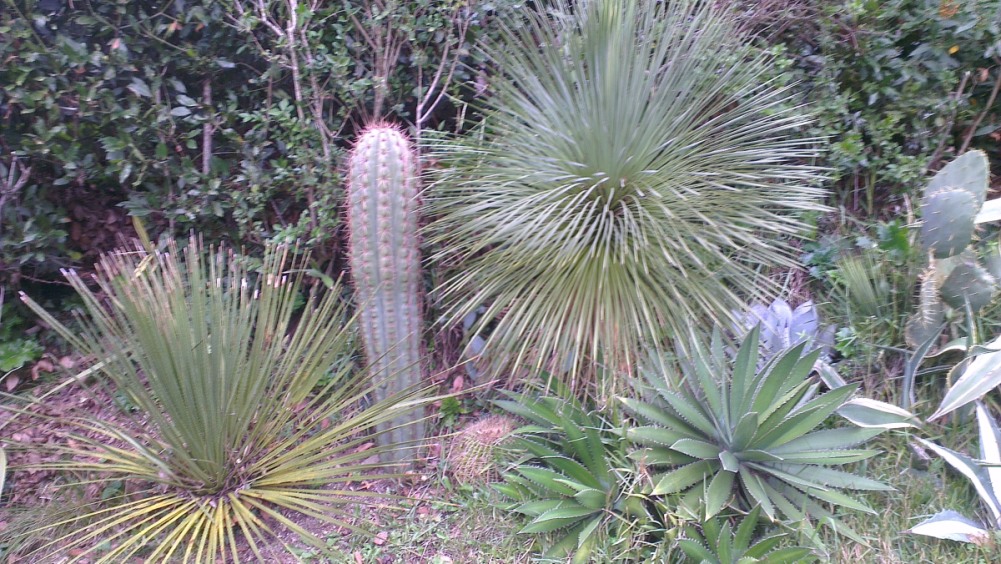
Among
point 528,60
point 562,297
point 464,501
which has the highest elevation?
point 528,60

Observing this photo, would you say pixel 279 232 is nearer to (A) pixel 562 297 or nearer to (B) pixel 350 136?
(B) pixel 350 136

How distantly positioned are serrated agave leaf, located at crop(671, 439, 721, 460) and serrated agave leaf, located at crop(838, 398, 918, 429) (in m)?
0.63

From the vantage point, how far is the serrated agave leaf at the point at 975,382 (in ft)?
9.46

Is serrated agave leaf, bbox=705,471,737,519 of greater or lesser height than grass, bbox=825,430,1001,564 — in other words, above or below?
above

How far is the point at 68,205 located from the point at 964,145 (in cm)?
537

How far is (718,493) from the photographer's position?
2592 millimetres

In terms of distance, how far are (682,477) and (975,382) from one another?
4.70 ft

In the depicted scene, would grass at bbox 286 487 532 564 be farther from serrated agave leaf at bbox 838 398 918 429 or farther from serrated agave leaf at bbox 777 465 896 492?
serrated agave leaf at bbox 838 398 918 429

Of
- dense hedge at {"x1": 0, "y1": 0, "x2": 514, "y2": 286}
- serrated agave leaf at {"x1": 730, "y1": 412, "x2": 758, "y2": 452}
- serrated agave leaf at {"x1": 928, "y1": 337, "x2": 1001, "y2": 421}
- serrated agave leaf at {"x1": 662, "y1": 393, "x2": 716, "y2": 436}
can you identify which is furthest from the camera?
dense hedge at {"x1": 0, "y1": 0, "x2": 514, "y2": 286}

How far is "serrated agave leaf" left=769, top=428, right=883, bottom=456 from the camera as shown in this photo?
273cm

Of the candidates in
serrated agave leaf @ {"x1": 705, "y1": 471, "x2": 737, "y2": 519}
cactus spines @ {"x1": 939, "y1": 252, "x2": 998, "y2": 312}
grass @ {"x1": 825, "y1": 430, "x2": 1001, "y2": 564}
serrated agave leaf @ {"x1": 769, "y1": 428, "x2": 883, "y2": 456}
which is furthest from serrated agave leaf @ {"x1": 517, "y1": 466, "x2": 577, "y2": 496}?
cactus spines @ {"x1": 939, "y1": 252, "x2": 998, "y2": 312}

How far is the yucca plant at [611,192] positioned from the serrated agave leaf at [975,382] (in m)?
0.93

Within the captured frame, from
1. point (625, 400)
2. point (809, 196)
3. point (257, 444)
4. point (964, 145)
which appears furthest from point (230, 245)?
point (964, 145)

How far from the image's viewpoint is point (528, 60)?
11.6 ft
